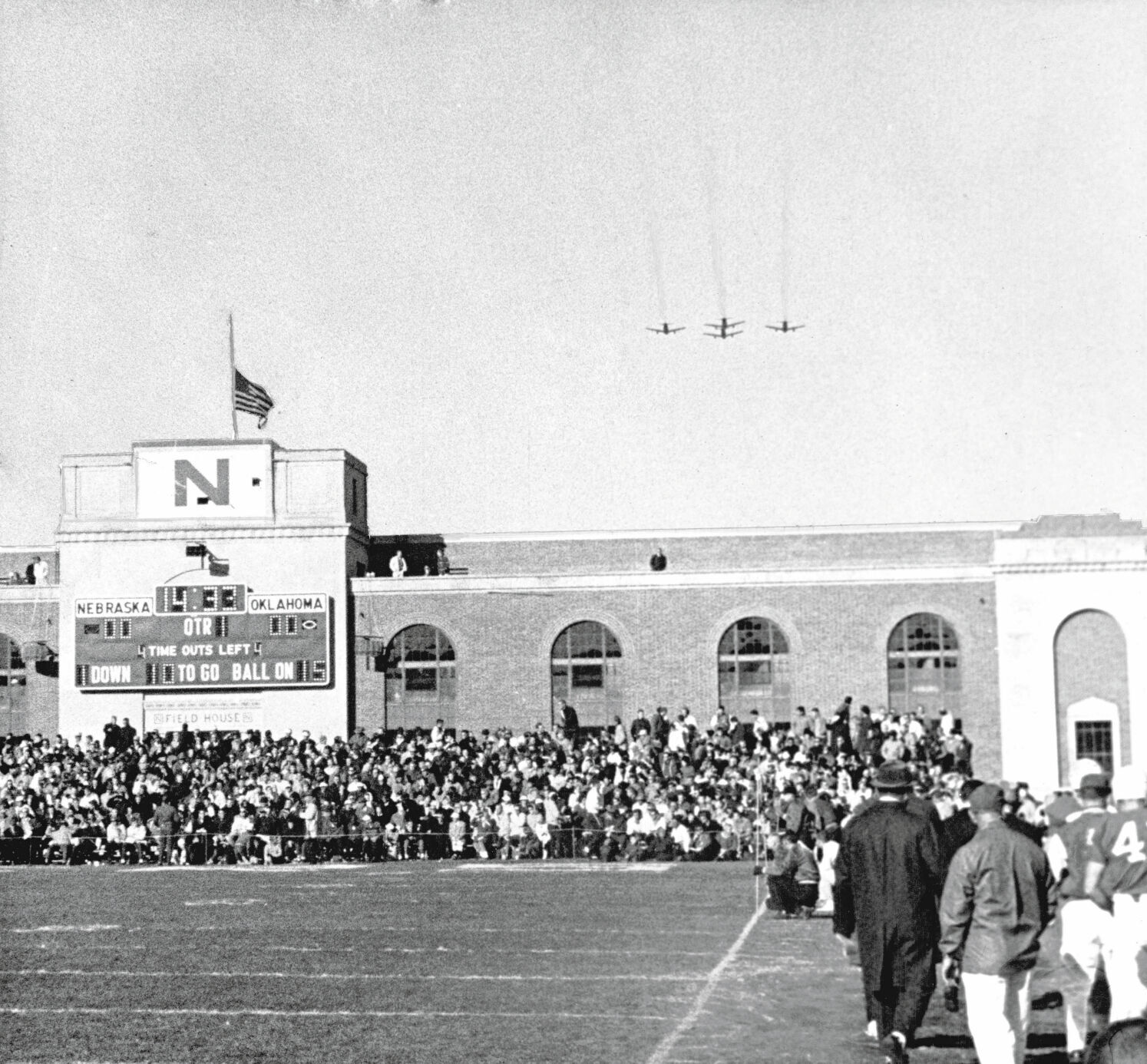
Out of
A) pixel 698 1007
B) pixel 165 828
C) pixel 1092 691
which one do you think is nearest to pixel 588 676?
pixel 1092 691

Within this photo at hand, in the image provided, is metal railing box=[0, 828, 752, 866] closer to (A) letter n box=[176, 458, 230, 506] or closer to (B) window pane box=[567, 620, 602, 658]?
(B) window pane box=[567, 620, 602, 658]

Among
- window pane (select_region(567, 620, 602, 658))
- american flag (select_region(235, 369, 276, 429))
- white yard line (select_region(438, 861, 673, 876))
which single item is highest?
american flag (select_region(235, 369, 276, 429))

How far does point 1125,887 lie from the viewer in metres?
11.0

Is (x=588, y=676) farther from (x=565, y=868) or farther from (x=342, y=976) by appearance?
(x=342, y=976)

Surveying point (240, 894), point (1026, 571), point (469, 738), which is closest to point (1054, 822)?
point (240, 894)

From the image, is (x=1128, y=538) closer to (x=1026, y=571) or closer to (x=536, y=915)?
(x=1026, y=571)

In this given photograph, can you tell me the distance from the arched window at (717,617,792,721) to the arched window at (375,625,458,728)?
22.4 ft

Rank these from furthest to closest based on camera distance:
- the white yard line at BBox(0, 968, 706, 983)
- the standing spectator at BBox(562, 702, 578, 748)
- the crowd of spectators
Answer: the standing spectator at BBox(562, 702, 578, 748), the crowd of spectators, the white yard line at BBox(0, 968, 706, 983)

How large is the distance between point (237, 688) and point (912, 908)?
117 ft

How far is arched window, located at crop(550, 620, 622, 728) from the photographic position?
46.6 metres

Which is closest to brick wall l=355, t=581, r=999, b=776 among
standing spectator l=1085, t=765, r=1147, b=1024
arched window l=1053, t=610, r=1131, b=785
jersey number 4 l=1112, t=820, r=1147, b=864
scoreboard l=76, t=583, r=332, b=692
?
scoreboard l=76, t=583, r=332, b=692

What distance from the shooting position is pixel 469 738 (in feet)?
136

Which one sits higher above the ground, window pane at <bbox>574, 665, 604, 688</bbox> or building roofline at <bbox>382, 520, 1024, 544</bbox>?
building roofline at <bbox>382, 520, 1024, 544</bbox>

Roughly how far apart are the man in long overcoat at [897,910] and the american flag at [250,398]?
36004 mm
